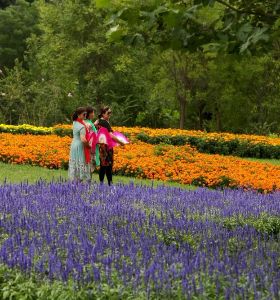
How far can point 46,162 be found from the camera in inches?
629

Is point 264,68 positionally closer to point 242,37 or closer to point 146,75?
point 146,75

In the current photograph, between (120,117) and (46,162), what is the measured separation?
15.1m

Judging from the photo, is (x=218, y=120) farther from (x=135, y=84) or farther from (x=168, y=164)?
(x=168, y=164)

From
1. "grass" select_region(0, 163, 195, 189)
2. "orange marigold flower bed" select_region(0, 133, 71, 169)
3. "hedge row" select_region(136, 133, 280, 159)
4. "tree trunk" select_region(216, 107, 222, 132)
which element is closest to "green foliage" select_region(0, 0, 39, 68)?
"tree trunk" select_region(216, 107, 222, 132)

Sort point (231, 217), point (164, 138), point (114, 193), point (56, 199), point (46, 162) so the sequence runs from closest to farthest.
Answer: point (231, 217), point (56, 199), point (114, 193), point (46, 162), point (164, 138)

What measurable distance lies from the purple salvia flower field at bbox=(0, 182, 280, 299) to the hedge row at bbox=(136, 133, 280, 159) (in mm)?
12349

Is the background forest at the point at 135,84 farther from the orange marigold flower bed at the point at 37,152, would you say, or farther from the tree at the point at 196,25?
the tree at the point at 196,25

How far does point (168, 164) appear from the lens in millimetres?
15289

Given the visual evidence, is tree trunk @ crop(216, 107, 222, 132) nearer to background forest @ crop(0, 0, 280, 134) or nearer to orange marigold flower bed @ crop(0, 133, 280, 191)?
background forest @ crop(0, 0, 280, 134)

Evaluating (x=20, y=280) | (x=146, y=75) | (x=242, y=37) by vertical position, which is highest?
(x=146, y=75)

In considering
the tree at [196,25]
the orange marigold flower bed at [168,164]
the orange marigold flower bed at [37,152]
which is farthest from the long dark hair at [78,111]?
the tree at [196,25]

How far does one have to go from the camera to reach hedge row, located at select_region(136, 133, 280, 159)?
21.0 metres

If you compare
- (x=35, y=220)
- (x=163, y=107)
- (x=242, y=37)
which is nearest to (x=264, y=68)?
(x=163, y=107)

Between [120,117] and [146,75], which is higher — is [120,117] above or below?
below
